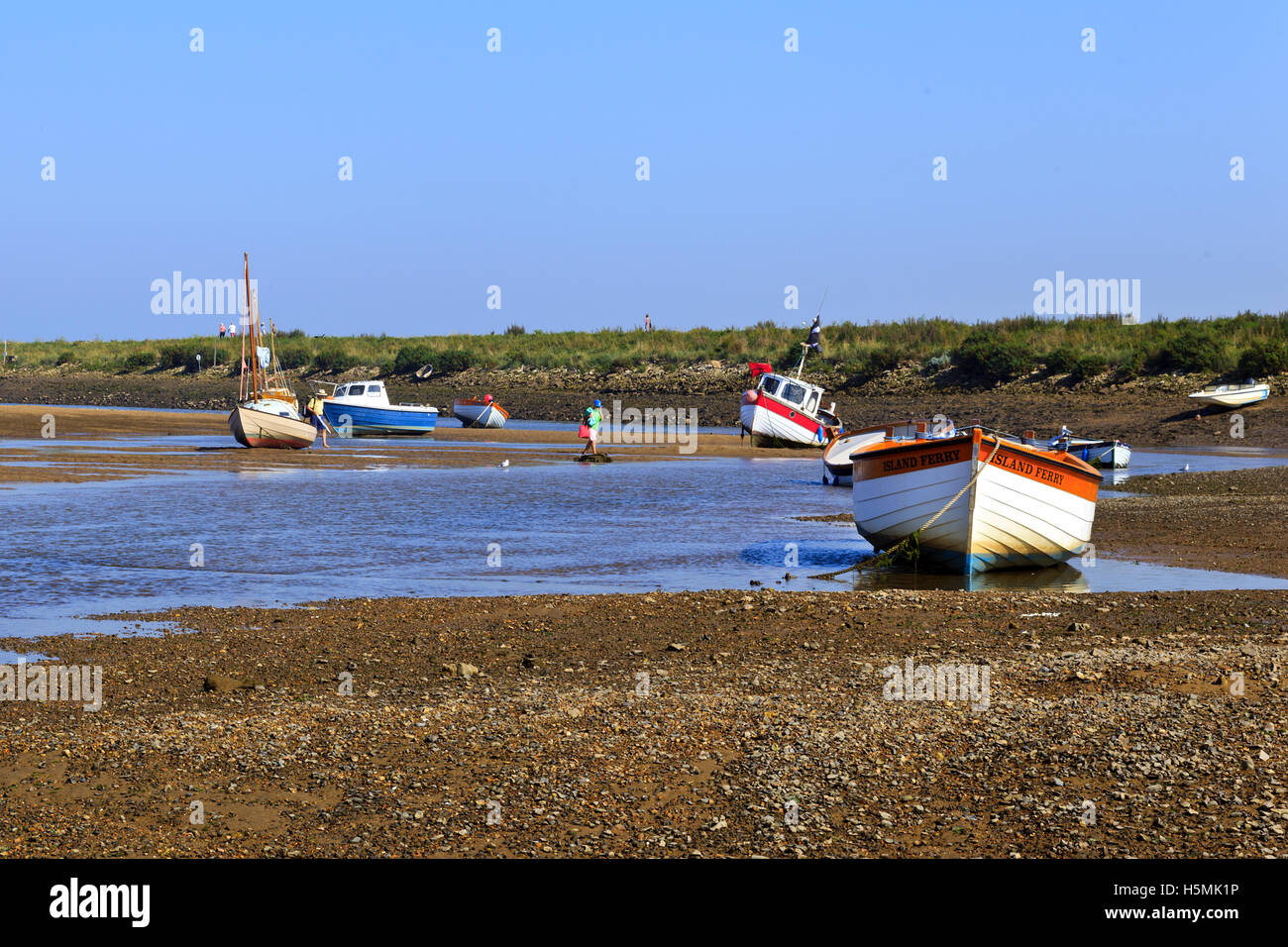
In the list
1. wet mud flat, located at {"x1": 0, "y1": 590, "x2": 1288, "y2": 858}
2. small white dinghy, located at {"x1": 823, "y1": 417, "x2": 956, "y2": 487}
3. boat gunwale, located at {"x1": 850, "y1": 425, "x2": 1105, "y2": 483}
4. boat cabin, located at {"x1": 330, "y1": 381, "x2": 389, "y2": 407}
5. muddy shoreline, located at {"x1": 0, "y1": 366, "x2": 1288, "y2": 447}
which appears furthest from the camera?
boat cabin, located at {"x1": 330, "y1": 381, "x2": 389, "y2": 407}

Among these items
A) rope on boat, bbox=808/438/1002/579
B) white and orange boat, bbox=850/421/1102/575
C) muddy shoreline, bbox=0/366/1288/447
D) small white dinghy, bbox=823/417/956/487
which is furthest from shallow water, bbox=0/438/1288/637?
muddy shoreline, bbox=0/366/1288/447

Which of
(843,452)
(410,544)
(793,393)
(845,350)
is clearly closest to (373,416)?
(793,393)

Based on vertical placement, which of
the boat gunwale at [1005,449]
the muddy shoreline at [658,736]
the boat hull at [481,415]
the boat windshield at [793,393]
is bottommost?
the muddy shoreline at [658,736]

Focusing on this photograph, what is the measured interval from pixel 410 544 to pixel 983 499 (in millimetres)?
8981

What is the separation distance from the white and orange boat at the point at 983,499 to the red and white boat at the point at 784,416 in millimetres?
31907

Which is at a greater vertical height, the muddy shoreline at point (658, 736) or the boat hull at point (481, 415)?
the boat hull at point (481, 415)

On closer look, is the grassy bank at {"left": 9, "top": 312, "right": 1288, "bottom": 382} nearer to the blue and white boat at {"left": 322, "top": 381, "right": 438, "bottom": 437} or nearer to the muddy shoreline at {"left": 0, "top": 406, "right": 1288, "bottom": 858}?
the blue and white boat at {"left": 322, "top": 381, "right": 438, "bottom": 437}

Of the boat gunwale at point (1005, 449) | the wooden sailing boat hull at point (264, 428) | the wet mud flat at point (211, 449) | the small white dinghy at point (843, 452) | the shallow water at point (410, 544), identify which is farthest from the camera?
the wooden sailing boat hull at point (264, 428)

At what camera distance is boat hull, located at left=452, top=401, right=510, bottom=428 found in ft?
199

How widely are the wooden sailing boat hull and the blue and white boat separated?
11.0 meters

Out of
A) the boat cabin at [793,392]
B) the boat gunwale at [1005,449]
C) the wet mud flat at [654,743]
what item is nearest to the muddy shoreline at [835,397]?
the boat cabin at [793,392]

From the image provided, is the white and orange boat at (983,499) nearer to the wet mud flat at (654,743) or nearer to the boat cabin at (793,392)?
the wet mud flat at (654,743)

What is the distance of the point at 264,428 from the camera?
43.6 m

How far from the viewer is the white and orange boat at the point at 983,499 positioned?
1648cm
